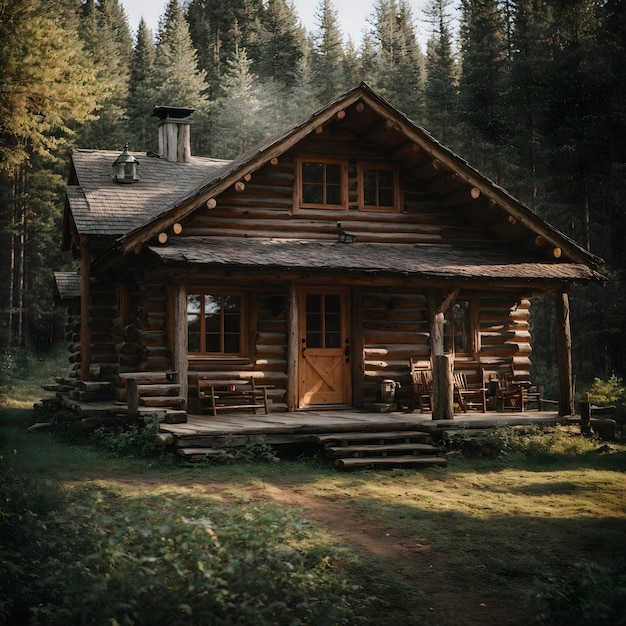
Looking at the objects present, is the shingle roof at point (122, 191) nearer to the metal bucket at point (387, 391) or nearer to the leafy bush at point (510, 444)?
the metal bucket at point (387, 391)

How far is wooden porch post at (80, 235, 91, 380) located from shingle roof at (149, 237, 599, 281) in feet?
9.28

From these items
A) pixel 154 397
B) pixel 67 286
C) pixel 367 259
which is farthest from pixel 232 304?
pixel 67 286

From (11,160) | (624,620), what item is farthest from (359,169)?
(624,620)

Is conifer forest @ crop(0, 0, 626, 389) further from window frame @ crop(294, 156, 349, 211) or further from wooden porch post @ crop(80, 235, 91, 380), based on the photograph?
window frame @ crop(294, 156, 349, 211)

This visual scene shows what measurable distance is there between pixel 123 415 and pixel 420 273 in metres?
6.27

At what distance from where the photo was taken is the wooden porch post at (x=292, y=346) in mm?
14664

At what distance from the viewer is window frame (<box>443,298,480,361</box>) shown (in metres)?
16.8

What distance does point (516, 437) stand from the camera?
12.9m

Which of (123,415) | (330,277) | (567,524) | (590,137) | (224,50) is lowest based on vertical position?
(567,524)

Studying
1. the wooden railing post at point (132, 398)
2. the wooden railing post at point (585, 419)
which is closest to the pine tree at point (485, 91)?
the wooden railing post at point (585, 419)

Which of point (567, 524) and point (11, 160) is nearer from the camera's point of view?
point (567, 524)

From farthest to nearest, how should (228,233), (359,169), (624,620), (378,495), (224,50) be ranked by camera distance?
1. (224,50)
2. (359,169)
3. (228,233)
4. (378,495)
5. (624,620)

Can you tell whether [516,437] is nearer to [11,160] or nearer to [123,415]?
[123,415]

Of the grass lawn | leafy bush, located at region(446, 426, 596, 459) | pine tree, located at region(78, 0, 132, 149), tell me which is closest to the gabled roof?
leafy bush, located at region(446, 426, 596, 459)
